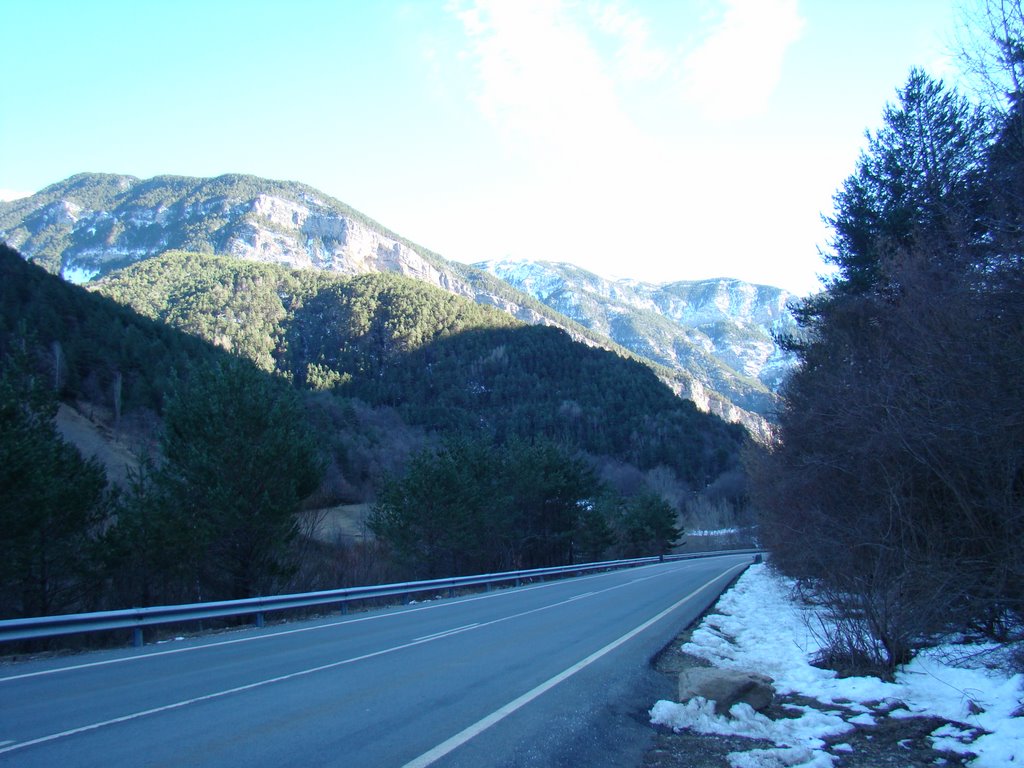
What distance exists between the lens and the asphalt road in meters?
5.09

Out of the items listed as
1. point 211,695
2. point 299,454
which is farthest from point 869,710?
point 299,454

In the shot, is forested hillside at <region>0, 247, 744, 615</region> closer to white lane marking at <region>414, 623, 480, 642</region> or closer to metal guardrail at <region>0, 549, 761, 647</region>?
metal guardrail at <region>0, 549, 761, 647</region>

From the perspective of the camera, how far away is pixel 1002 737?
16.8 ft

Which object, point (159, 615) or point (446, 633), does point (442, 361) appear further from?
point (446, 633)

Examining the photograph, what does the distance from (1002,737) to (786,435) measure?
14.2 meters

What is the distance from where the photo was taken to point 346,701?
265 inches

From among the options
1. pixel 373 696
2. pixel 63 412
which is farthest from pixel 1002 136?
pixel 63 412

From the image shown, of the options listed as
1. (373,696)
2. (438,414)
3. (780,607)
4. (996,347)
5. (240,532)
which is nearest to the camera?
(996,347)

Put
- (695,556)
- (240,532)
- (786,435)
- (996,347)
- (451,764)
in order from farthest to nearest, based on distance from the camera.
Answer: (695,556)
(240,532)
(786,435)
(996,347)
(451,764)

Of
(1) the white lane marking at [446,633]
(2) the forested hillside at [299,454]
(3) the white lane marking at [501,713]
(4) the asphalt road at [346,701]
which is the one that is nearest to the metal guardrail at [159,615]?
(4) the asphalt road at [346,701]

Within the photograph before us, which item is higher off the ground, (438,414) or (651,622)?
(438,414)

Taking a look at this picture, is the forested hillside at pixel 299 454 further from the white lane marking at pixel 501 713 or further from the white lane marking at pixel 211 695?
the white lane marking at pixel 501 713

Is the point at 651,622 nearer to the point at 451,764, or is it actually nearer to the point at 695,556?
the point at 451,764

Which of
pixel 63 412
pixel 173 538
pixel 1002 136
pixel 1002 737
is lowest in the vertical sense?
pixel 1002 737
